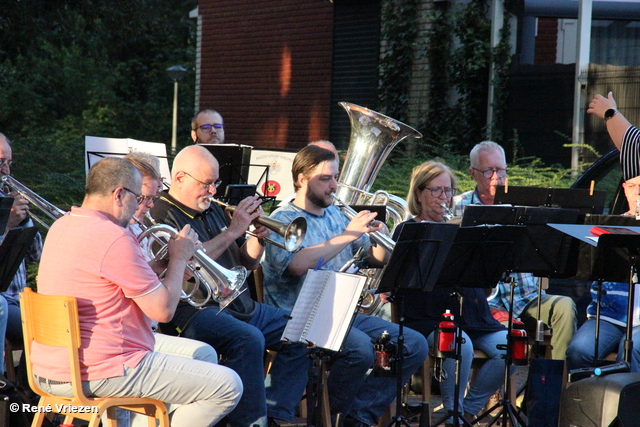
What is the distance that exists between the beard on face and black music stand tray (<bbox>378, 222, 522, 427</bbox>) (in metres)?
0.78

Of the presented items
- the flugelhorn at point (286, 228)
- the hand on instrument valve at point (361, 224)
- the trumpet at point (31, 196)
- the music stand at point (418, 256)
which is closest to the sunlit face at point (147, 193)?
the flugelhorn at point (286, 228)

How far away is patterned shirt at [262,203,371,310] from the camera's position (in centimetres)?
478

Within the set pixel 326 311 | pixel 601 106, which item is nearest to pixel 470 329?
pixel 326 311

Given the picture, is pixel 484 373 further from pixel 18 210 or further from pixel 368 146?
pixel 18 210

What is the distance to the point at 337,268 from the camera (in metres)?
4.96

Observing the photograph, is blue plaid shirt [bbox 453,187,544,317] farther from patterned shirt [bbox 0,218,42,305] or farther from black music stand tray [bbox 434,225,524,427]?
patterned shirt [bbox 0,218,42,305]

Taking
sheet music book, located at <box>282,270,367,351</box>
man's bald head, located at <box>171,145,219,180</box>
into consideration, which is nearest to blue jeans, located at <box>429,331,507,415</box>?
sheet music book, located at <box>282,270,367,351</box>

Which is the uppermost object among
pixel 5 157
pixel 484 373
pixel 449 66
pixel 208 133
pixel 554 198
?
pixel 449 66

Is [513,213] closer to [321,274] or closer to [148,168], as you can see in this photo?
[321,274]

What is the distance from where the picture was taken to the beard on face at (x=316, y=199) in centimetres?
491

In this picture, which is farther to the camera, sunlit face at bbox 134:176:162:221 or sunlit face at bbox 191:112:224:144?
sunlit face at bbox 191:112:224:144

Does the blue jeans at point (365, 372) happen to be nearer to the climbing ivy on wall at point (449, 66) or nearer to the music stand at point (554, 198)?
the music stand at point (554, 198)

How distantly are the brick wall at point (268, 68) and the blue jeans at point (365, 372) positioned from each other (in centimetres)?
985

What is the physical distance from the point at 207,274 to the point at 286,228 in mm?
562
